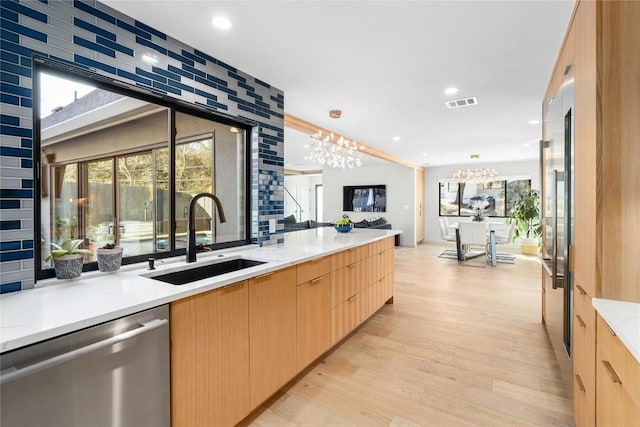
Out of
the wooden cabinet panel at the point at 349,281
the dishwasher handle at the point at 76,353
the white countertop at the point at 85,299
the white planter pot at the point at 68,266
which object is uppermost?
the white planter pot at the point at 68,266

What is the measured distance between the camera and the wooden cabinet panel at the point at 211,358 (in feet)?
4.50

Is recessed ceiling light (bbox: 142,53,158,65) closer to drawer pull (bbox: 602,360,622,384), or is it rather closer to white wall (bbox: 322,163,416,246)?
drawer pull (bbox: 602,360,622,384)

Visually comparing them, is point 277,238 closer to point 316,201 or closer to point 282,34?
point 282,34

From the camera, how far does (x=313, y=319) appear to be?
2.30 metres

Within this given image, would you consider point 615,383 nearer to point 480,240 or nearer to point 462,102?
point 462,102

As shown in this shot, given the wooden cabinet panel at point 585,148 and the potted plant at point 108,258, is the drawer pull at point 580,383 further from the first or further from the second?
the potted plant at point 108,258

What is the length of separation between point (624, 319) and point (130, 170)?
110 inches

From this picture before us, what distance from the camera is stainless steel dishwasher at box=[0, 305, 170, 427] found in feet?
3.11

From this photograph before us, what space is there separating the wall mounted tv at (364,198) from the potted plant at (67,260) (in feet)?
27.3

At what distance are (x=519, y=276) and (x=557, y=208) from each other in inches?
151

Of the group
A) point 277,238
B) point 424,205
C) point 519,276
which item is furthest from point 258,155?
point 424,205

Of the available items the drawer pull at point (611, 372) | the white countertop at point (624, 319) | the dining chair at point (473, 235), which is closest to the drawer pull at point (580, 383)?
the drawer pull at point (611, 372)

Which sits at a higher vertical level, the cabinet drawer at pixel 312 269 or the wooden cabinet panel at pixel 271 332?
the cabinet drawer at pixel 312 269

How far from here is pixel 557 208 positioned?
2107mm
